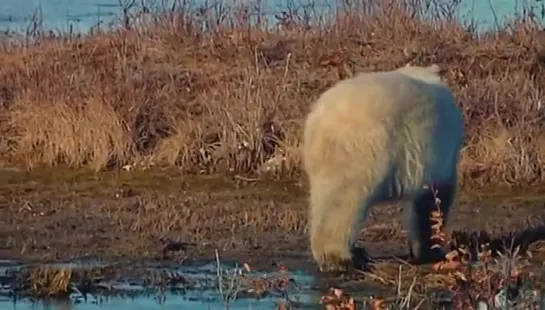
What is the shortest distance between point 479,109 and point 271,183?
216 centimetres

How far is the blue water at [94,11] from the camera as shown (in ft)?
58.4

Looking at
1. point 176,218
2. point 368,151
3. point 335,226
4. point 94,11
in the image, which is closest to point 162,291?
point 335,226

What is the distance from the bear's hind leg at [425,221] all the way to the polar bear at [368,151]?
6 centimetres

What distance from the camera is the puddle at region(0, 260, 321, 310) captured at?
26.7ft

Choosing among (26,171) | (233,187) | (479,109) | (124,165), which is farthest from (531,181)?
(26,171)

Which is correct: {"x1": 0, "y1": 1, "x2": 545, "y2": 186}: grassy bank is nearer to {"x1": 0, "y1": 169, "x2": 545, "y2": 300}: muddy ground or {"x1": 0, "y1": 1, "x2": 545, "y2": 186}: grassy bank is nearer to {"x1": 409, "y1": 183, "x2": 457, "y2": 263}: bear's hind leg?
{"x1": 0, "y1": 169, "x2": 545, "y2": 300}: muddy ground

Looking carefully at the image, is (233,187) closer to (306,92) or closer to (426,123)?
(306,92)

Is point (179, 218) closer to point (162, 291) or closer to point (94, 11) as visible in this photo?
point (162, 291)

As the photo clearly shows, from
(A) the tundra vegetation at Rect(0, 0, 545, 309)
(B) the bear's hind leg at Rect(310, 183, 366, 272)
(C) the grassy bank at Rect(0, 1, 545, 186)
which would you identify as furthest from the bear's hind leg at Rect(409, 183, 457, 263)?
(C) the grassy bank at Rect(0, 1, 545, 186)

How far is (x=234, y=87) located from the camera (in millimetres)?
13672

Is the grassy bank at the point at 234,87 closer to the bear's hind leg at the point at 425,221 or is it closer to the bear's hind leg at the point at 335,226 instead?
the bear's hind leg at the point at 425,221

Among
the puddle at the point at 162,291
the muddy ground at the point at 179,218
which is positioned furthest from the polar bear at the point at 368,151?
the muddy ground at the point at 179,218

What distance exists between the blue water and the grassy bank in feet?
3.76

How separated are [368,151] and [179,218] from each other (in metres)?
2.49
